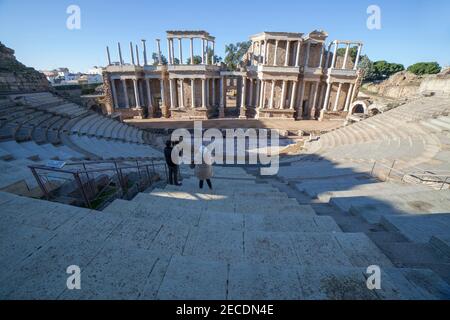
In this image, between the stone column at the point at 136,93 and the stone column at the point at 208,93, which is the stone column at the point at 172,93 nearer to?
the stone column at the point at 136,93

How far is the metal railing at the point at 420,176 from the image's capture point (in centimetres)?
669

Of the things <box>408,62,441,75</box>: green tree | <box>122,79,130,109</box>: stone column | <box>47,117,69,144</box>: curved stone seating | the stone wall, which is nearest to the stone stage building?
<box>122,79,130,109</box>: stone column

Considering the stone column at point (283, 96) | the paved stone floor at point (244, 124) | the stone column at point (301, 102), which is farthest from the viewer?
the stone column at point (301, 102)

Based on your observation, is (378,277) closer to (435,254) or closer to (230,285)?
(230,285)

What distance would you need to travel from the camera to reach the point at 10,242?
252cm

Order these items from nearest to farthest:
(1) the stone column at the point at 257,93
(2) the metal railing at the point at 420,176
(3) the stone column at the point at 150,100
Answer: (2) the metal railing at the point at 420,176 → (3) the stone column at the point at 150,100 → (1) the stone column at the point at 257,93

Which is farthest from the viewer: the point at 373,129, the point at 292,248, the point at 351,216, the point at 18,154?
the point at 373,129

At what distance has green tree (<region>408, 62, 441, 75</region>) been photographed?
157 ft

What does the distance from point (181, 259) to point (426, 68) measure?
232 ft

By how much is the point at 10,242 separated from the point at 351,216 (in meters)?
5.91

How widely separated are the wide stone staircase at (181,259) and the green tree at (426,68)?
6720 centimetres

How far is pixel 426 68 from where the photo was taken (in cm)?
4916

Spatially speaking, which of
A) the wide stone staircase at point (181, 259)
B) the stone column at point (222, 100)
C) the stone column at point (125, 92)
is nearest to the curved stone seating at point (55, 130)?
the wide stone staircase at point (181, 259)

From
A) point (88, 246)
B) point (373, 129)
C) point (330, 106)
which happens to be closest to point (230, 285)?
point (88, 246)
